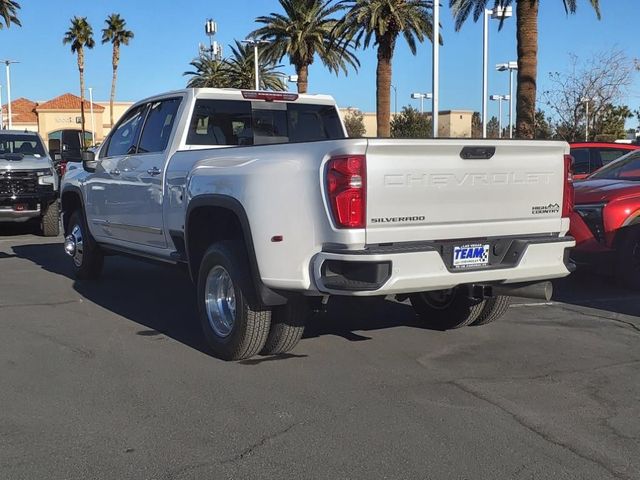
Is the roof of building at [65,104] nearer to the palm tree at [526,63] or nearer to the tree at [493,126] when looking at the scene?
the tree at [493,126]

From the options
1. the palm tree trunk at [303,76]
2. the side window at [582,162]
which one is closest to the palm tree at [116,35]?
the palm tree trunk at [303,76]

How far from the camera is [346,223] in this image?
4.41 metres

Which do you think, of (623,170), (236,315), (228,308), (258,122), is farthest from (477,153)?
(623,170)

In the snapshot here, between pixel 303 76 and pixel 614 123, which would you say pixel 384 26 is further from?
pixel 614 123

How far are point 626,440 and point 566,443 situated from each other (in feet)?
1.18

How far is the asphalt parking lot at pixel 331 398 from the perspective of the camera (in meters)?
3.69

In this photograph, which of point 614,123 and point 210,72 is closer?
point 614,123

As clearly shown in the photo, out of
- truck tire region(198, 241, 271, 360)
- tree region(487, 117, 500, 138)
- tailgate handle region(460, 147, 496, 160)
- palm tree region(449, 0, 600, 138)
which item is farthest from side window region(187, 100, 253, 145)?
tree region(487, 117, 500, 138)

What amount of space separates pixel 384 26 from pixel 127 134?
69.9 ft

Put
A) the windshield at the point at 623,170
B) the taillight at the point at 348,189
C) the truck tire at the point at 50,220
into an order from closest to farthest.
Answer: the taillight at the point at 348,189 < the windshield at the point at 623,170 < the truck tire at the point at 50,220

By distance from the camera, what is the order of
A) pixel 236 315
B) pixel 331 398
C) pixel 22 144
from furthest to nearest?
pixel 22 144, pixel 236 315, pixel 331 398

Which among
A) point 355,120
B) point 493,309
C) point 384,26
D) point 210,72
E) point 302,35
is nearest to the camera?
point 493,309

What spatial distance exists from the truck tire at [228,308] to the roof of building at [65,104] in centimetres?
7637

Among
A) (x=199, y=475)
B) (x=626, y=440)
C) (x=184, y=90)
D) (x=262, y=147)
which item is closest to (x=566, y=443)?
(x=626, y=440)
